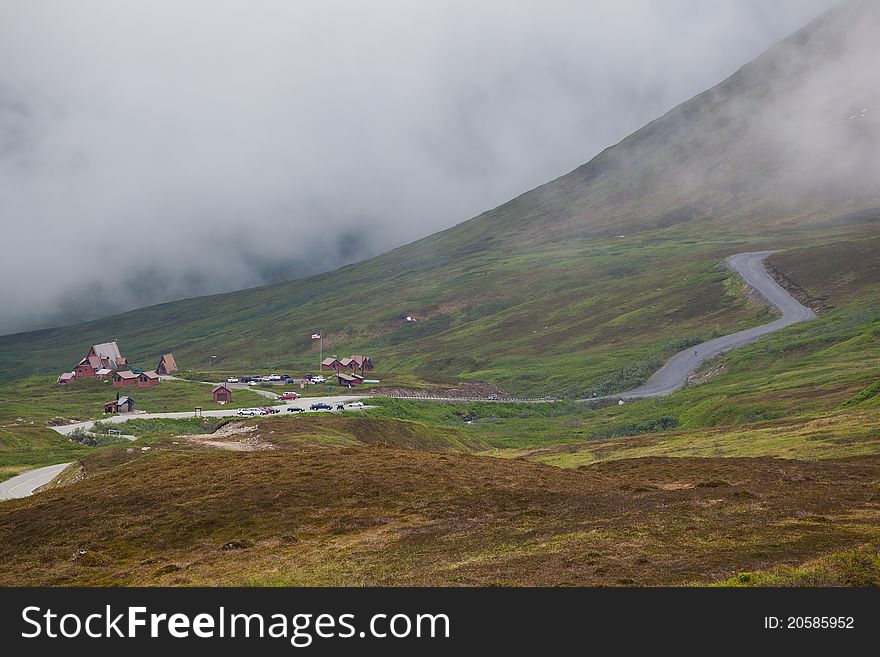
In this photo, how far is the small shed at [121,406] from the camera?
15300 cm

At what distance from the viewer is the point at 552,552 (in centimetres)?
3272

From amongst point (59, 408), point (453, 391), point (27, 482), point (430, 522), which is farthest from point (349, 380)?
point (430, 522)

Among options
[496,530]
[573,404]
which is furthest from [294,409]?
[496,530]

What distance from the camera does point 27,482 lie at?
78875 millimetres

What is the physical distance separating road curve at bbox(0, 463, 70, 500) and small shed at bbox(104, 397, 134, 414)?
64.3 m

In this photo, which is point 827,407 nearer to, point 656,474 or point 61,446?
point 656,474

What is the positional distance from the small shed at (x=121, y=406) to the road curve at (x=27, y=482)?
2533 inches

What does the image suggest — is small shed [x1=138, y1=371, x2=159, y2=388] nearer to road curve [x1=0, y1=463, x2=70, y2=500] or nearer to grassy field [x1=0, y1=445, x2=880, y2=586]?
road curve [x1=0, y1=463, x2=70, y2=500]

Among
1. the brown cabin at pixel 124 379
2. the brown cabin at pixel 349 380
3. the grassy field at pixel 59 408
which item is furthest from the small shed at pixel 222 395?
the brown cabin at pixel 124 379

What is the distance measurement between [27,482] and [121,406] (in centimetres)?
7696

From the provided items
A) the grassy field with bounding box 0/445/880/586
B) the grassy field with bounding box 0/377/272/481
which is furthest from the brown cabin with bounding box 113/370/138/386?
the grassy field with bounding box 0/445/880/586

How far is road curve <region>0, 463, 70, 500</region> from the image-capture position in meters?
72.9

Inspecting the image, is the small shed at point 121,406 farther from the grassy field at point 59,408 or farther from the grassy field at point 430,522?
the grassy field at point 430,522

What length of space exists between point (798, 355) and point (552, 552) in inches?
5554
